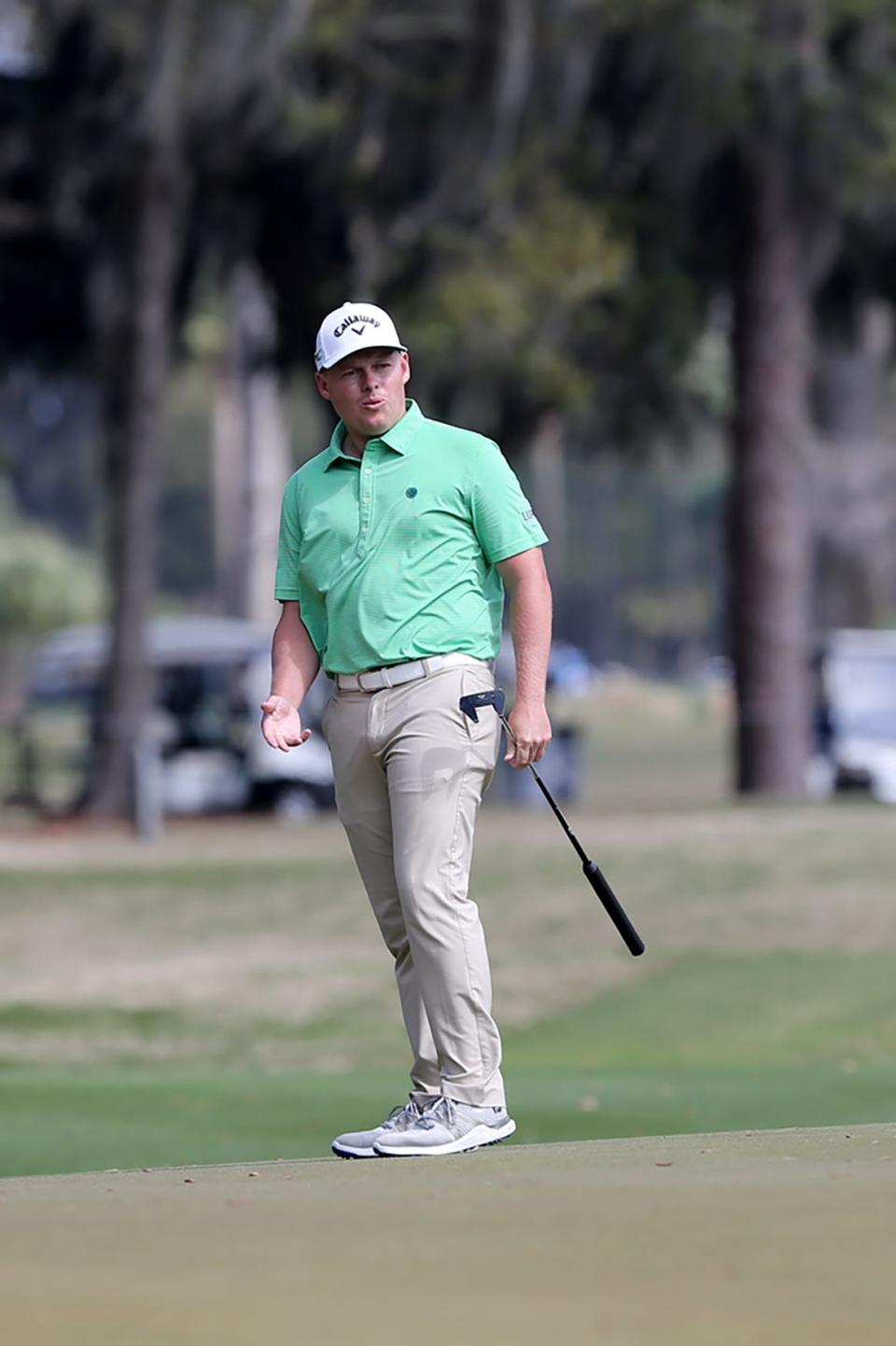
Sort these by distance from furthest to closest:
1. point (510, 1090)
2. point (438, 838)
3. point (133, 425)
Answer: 1. point (133, 425)
2. point (510, 1090)
3. point (438, 838)

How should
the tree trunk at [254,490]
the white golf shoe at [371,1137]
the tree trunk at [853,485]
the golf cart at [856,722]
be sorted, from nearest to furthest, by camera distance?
the white golf shoe at [371,1137] < the golf cart at [856,722] < the tree trunk at [853,485] < the tree trunk at [254,490]

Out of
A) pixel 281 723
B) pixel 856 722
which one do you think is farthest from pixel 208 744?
pixel 281 723

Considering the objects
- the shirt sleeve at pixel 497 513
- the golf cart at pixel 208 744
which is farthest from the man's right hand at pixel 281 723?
the golf cart at pixel 208 744

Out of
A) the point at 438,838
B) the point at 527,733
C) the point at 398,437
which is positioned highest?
the point at 398,437

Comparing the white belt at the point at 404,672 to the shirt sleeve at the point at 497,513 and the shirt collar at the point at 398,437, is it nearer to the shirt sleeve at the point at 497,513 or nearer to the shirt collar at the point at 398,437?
the shirt sleeve at the point at 497,513

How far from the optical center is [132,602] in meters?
26.0

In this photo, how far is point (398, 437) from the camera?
6.36 m

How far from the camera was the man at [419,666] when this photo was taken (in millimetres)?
6258

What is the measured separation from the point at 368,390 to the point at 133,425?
19654 mm

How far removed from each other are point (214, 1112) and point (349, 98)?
606 inches

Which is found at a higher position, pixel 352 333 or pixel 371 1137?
pixel 352 333

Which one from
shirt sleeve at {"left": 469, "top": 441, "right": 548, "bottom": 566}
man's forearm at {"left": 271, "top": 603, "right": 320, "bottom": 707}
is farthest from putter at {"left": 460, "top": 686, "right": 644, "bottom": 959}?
man's forearm at {"left": 271, "top": 603, "right": 320, "bottom": 707}

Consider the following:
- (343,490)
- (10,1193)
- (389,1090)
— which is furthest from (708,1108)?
(10,1193)

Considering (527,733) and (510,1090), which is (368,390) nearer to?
(527,733)
